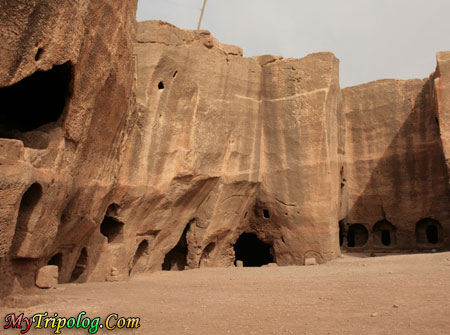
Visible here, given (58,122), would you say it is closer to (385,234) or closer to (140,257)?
(140,257)

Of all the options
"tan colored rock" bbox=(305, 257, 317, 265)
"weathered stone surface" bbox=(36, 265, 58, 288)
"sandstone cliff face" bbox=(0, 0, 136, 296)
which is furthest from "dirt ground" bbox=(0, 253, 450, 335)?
"tan colored rock" bbox=(305, 257, 317, 265)

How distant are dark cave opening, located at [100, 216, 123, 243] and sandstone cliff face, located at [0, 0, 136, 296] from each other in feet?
3.65

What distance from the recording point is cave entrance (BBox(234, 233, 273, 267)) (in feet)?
57.9

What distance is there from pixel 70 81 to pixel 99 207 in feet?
10.7

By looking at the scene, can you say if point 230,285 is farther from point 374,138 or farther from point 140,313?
point 374,138

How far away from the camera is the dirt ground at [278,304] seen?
169 inches

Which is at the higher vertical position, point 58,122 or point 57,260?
point 58,122

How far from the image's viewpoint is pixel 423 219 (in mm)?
15781

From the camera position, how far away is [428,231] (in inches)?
642

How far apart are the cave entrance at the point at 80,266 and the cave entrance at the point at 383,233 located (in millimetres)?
11646

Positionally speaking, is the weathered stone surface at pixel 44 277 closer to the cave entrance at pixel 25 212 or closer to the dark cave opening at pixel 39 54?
the cave entrance at pixel 25 212

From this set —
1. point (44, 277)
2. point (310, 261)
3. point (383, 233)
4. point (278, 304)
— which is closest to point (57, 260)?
point (44, 277)

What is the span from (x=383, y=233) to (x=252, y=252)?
17.8ft

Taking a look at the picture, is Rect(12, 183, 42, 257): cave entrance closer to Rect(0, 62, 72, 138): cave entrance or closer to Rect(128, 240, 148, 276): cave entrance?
Rect(0, 62, 72, 138): cave entrance
